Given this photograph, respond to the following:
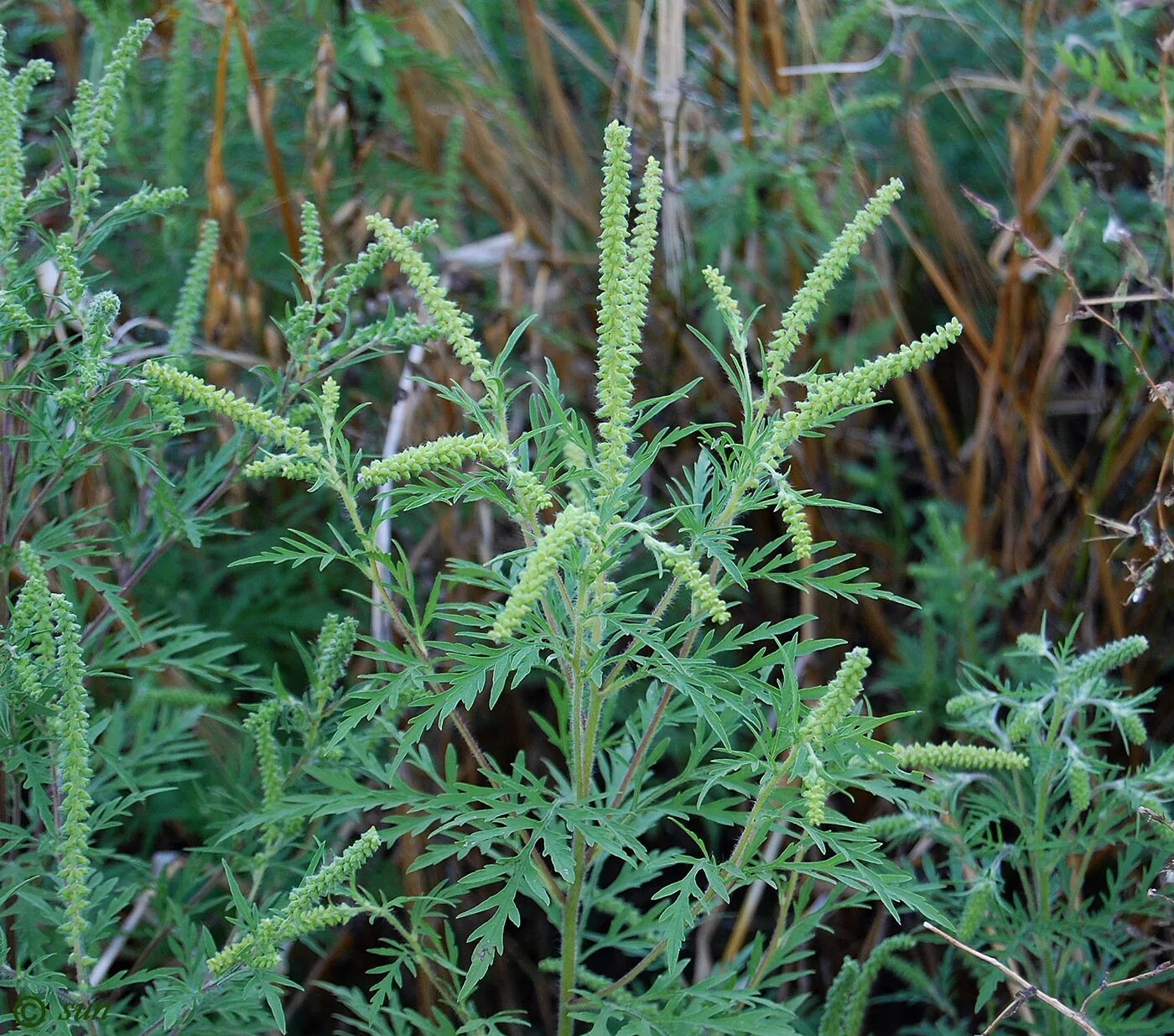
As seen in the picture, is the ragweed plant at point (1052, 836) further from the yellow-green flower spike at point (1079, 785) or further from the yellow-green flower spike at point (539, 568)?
the yellow-green flower spike at point (539, 568)

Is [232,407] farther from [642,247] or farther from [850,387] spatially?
[850,387]

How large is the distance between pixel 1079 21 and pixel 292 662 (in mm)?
2239

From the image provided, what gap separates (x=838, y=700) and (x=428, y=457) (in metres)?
0.42

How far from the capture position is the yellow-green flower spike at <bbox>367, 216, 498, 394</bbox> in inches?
43.2

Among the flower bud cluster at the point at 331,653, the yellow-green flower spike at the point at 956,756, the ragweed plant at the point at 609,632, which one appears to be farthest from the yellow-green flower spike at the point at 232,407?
the yellow-green flower spike at the point at 956,756

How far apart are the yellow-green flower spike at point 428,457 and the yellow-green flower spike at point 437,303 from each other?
0.08m

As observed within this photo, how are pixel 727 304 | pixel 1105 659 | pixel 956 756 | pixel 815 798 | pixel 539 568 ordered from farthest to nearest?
pixel 1105 659, pixel 956 756, pixel 727 304, pixel 815 798, pixel 539 568

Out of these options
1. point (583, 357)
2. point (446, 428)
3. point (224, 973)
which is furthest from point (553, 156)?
point (224, 973)

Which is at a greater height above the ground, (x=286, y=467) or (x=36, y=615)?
(x=286, y=467)

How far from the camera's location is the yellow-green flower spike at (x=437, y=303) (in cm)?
110

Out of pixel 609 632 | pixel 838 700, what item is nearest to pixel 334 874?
pixel 609 632

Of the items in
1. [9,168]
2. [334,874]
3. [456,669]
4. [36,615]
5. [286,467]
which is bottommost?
[334,874]

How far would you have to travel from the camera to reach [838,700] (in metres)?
1.04

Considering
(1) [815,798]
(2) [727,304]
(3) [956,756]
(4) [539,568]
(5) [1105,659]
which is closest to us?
(4) [539,568]
